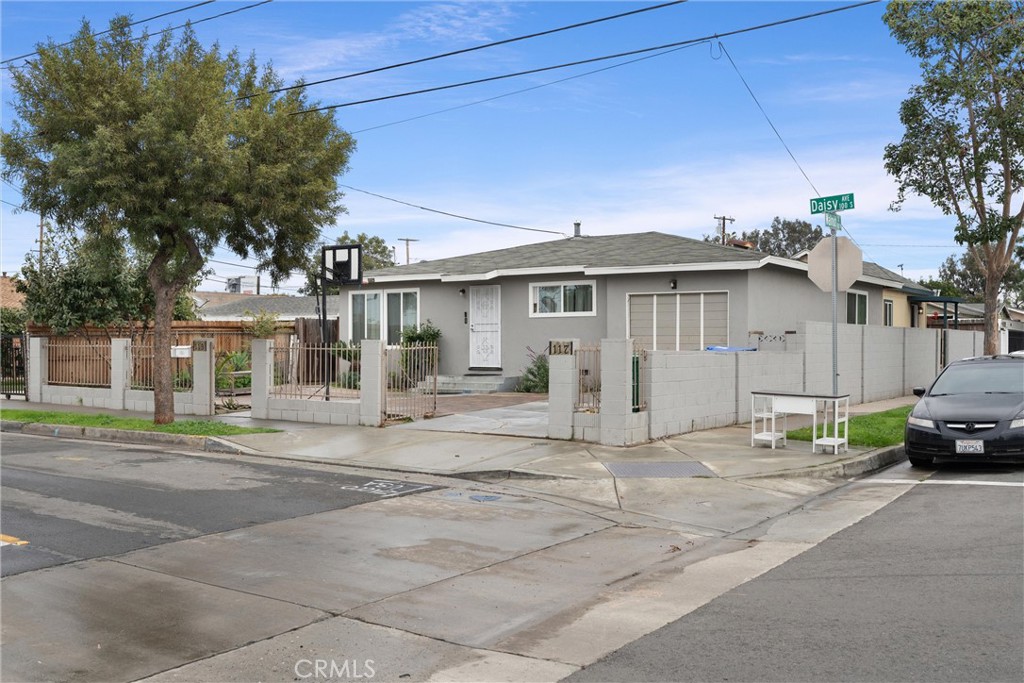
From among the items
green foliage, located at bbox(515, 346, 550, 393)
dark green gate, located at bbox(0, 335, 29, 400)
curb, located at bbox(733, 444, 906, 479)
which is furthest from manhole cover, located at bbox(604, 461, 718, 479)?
dark green gate, located at bbox(0, 335, 29, 400)

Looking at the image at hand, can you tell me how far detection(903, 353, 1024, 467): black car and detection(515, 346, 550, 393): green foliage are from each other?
10978 millimetres

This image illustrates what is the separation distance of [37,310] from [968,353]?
1125 inches

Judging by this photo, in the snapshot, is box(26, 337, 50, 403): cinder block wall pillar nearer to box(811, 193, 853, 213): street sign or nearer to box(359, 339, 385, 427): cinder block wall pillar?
box(359, 339, 385, 427): cinder block wall pillar

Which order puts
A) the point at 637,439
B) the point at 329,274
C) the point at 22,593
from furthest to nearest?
the point at 329,274
the point at 637,439
the point at 22,593

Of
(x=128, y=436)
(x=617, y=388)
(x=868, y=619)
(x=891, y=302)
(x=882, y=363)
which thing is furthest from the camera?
(x=891, y=302)

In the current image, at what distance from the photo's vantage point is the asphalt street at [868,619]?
5172mm

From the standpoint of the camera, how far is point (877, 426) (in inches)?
641

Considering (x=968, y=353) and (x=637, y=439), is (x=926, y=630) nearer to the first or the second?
(x=637, y=439)

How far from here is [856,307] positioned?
2667 cm

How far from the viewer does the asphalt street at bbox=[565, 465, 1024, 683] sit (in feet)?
17.0

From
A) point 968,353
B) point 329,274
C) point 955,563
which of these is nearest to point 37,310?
point 329,274

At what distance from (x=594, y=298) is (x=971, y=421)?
40.4 ft

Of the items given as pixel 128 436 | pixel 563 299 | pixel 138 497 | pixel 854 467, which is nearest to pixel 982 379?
pixel 854 467

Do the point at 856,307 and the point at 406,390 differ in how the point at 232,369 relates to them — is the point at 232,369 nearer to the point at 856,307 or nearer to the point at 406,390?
the point at 406,390
